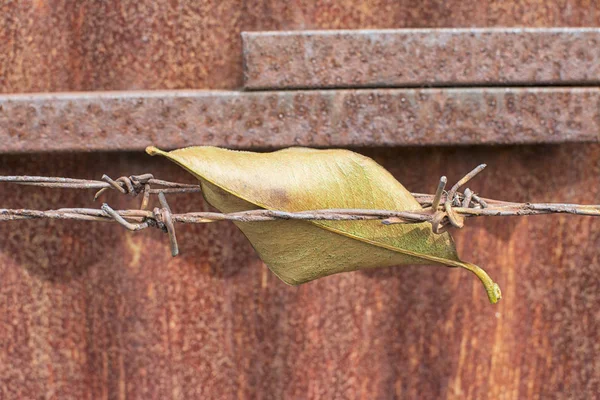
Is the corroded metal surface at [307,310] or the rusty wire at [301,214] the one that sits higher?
the rusty wire at [301,214]

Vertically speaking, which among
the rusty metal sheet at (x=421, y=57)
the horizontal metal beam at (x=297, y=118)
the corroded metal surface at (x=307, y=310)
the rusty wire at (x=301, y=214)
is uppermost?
the rusty metal sheet at (x=421, y=57)

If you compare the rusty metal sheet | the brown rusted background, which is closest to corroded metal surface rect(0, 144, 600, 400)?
the brown rusted background

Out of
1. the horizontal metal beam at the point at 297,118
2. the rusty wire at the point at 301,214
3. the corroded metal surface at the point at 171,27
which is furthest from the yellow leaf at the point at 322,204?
the corroded metal surface at the point at 171,27

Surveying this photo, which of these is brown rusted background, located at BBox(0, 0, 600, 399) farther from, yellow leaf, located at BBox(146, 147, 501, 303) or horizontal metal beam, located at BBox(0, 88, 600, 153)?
yellow leaf, located at BBox(146, 147, 501, 303)

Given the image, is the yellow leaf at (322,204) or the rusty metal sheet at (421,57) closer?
the yellow leaf at (322,204)

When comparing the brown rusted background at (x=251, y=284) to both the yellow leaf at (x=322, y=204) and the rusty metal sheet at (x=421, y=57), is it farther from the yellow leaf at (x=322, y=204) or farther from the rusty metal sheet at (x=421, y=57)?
the yellow leaf at (x=322, y=204)

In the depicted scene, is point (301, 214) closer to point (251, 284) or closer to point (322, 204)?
point (322, 204)
